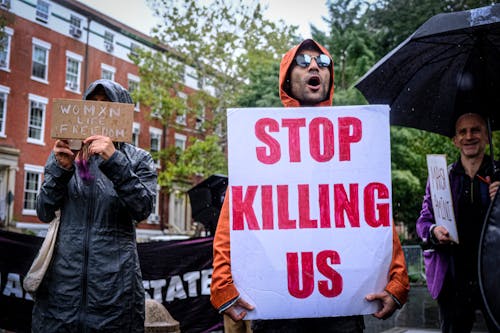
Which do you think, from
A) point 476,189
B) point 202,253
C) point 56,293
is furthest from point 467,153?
point 202,253

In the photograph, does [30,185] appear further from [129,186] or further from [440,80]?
[129,186]

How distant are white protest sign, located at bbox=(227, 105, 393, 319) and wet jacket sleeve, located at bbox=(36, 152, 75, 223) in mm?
914

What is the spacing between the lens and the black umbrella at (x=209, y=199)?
983 centimetres

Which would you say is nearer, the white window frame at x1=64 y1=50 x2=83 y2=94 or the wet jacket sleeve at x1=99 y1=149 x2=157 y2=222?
the wet jacket sleeve at x1=99 y1=149 x2=157 y2=222

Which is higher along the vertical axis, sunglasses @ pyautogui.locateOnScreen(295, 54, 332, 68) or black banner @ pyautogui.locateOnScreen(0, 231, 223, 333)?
sunglasses @ pyautogui.locateOnScreen(295, 54, 332, 68)

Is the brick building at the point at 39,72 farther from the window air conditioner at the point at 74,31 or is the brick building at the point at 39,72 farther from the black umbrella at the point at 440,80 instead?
the black umbrella at the point at 440,80

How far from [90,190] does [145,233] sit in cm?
3336

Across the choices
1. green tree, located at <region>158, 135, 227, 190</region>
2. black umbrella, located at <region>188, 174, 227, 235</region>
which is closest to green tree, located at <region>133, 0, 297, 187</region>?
green tree, located at <region>158, 135, 227, 190</region>

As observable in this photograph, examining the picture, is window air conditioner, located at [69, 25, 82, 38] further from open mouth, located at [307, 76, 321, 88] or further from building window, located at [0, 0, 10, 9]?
open mouth, located at [307, 76, 321, 88]

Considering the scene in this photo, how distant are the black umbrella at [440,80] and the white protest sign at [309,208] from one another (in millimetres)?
1172

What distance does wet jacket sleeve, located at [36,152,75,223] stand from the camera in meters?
2.98

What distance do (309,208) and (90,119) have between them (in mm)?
1220

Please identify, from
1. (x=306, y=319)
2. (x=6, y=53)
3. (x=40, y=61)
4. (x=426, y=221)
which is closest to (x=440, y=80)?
(x=426, y=221)

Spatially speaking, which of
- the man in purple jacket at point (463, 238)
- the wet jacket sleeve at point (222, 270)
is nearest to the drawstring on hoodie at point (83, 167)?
the wet jacket sleeve at point (222, 270)
